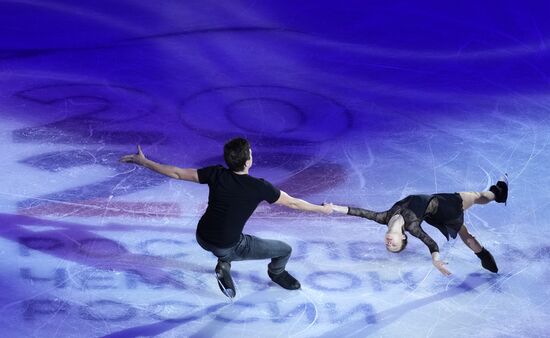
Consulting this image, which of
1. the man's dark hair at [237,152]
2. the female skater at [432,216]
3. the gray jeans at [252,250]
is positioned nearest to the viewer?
the man's dark hair at [237,152]

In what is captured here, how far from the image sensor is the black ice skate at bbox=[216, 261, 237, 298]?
6582 millimetres

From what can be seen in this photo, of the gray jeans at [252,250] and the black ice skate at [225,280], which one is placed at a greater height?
the gray jeans at [252,250]

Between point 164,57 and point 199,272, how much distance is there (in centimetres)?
453

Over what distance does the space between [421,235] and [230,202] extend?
1.53 m

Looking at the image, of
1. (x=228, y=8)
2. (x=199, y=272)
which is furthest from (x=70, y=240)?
(x=228, y=8)

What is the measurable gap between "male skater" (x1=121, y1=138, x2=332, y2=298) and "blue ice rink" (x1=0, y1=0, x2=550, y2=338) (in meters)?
0.52

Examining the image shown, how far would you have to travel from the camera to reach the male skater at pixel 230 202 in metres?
6.27

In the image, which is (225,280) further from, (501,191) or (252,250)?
(501,191)

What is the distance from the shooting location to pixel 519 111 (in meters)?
10.3

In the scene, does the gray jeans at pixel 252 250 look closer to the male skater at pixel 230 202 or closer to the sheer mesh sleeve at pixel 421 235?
the male skater at pixel 230 202

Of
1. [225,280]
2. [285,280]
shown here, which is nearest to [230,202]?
[225,280]

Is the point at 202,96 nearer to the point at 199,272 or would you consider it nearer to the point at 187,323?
the point at 199,272

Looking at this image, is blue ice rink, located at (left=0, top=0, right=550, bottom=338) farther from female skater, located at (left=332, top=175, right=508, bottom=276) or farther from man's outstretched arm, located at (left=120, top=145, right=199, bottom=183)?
man's outstretched arm, located at (left=120, top=145, right=199, bottom=183)

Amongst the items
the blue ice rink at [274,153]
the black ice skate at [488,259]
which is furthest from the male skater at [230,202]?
the black ice skate at [488,259]
